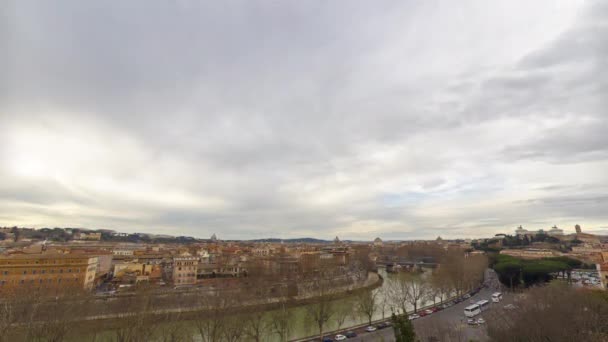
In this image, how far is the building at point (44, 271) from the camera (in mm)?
26391

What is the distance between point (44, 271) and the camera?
27.7 meters

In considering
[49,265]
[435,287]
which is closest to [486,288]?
[435,287]

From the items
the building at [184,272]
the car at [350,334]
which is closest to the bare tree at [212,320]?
the car at [350,334]

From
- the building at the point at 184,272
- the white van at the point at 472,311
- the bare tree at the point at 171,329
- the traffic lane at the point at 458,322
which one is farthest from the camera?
the building at the point at 184,272

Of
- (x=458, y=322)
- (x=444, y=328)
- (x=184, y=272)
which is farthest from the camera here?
(x=184, y=272)

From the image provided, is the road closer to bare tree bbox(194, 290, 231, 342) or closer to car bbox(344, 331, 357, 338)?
car bbox(344, 331, 357, 338)

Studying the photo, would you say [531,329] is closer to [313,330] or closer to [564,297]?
[564,297]

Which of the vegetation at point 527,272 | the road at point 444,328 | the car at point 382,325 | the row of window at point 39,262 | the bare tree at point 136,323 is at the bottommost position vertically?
the car at point 382,325

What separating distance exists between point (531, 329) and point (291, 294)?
19341mm

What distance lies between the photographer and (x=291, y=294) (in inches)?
1092

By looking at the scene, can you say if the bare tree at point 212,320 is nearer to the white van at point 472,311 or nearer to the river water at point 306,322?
the river water at point 306,322

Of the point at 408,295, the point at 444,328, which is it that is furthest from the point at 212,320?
the point at 408,295

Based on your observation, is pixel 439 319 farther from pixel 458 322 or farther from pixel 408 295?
pixel 408 295

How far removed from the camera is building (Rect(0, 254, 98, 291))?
2639 cm
